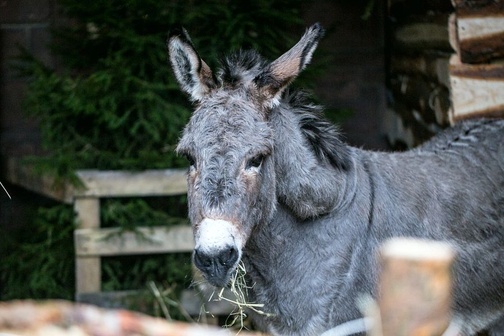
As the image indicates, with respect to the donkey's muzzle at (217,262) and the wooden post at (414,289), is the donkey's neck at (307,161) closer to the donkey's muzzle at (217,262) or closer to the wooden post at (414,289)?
the donkey's muzzle at (217,262)

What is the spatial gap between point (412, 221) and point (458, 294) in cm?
46

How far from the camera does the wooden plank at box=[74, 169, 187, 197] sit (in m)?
5.38

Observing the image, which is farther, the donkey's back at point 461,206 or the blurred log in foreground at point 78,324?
the donkey's back at point 461,206

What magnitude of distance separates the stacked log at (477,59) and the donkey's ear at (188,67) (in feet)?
5.43

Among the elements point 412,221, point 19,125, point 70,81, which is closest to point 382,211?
point 412,221

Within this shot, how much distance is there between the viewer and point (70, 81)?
5.48 m

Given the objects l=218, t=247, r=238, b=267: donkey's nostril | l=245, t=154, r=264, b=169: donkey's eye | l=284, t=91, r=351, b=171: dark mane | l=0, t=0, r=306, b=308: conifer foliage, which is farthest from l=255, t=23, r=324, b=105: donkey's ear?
l=0, t=0, r=306, b=308: conifer foliage

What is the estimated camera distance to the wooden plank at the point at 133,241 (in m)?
5.41

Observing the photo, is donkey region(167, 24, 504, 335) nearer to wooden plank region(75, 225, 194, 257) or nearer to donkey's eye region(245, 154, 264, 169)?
donkey's eye region(245, 154, 264, 169)

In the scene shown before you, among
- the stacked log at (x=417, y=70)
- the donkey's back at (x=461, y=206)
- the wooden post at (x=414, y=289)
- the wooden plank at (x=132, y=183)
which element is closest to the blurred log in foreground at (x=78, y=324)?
the wooden post at (x=414, y=289)

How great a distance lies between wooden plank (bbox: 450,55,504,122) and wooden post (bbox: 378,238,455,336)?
131 inches

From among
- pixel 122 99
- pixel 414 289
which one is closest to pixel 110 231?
pixel 122 99

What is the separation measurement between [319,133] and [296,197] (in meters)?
0.31

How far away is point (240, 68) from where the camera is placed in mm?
3543
